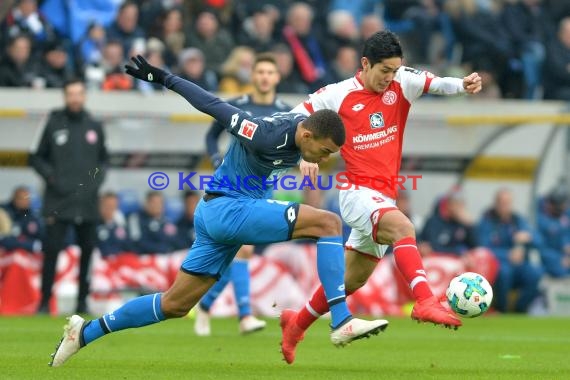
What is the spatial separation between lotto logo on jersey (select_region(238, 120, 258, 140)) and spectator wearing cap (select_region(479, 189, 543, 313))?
1010cm

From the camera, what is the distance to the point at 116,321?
29.3 feet

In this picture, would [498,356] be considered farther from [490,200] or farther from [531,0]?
[531,0]

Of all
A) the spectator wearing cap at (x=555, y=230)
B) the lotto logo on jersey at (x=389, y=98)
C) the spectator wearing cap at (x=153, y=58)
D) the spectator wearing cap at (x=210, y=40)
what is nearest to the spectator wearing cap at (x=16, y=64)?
the spectator wearing cap at (x=153, y=58)

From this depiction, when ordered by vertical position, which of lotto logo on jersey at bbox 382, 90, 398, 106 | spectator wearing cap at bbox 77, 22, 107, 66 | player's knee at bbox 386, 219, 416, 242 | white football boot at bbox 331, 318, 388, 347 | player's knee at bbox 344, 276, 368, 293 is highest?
spectator wearing cap at bbox 77, 22, 107, 66

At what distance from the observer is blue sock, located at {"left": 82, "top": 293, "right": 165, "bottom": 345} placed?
8.90 metres

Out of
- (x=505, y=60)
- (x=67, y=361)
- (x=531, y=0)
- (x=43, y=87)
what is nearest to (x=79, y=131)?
(x=43, y=87)

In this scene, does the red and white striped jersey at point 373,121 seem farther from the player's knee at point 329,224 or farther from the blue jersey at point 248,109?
the blue jersey at point 248,109

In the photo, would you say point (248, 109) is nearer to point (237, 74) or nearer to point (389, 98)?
point (389, 98)

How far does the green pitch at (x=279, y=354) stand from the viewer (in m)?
8.82

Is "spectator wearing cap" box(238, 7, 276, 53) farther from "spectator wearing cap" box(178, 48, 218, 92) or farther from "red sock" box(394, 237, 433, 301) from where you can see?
"red sock" box(394, 237, 433, 301)

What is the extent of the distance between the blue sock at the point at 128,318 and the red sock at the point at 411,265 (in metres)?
1.73

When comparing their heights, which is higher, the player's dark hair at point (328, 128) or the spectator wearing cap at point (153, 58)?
the spectator wearing cap at point (153, 58)

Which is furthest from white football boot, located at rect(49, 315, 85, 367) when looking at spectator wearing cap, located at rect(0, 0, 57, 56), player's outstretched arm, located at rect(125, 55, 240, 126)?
spectator wearing cap, located at rect(0, 0, 57, 56)

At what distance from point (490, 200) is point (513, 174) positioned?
0.52 m
